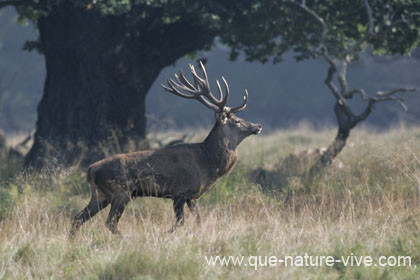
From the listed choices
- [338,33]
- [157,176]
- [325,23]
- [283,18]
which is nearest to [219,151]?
[157,176]

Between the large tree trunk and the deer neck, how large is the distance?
12.0 ft

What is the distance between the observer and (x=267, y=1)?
38.2 feet

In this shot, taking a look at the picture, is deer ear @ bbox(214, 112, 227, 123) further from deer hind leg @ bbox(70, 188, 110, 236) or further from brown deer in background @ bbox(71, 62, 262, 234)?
deer hind leg @ bbox(70, 188, 110, 236)

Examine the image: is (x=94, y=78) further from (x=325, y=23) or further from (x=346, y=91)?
(x=346, y=91)

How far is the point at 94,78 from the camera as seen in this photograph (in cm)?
1177

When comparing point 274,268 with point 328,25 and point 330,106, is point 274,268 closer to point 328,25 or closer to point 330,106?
point 328,25

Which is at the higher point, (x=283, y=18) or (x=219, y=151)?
(x=283, y=18)

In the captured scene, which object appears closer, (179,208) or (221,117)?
(179,208)

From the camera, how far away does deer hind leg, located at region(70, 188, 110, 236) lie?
7234 millimetres

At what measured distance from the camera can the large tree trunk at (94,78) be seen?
11.7m

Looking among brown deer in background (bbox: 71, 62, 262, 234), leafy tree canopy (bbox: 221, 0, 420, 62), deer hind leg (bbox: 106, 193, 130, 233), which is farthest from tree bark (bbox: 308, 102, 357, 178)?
deer hind leg (bbox: 106, 193, 130, 233)

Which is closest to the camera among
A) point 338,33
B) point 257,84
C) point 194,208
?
point 194,208

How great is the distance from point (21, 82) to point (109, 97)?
41.2 m

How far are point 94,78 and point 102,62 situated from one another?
1.10 feet
